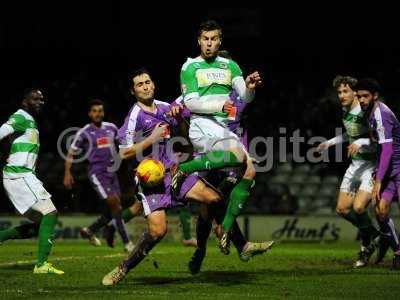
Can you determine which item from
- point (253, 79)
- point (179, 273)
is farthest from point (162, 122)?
point (179, 273)

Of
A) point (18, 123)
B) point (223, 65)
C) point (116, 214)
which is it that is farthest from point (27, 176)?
point (116, 214)

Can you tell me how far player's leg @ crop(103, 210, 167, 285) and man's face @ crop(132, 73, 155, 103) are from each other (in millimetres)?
1382

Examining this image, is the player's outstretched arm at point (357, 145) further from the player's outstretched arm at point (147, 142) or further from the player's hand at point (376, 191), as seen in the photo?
the player's outstretched arm at point (147, 142)

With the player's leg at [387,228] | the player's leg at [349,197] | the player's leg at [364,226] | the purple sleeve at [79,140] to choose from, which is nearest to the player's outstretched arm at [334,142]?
the player's leg at [349,197]

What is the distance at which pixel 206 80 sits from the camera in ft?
31.1

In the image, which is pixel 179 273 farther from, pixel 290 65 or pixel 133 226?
pixel 290 65

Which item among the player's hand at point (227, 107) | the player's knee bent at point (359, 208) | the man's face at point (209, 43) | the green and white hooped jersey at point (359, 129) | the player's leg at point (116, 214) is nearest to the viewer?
the player's hand at point (227, 107)

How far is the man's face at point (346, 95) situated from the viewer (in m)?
12.3

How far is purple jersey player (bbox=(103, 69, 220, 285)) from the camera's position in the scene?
30.6ft

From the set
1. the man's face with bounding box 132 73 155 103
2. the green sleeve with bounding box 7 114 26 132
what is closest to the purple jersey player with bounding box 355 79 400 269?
the man's face with bounding box 132 73 155 103

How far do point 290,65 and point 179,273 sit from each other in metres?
15.4

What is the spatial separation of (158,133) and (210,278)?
1.93m

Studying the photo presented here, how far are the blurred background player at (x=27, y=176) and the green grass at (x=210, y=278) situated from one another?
24.2 inches

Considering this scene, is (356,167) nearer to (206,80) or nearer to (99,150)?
(206,80)
